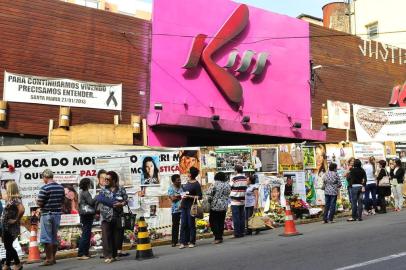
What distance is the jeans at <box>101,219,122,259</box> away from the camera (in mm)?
9586

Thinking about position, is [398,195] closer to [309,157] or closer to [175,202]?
[309,157]

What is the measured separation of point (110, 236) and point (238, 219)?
3565mm

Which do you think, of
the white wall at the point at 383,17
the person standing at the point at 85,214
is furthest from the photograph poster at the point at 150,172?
the white wall at the point at 383,17

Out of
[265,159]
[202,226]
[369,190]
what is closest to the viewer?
[202,226]

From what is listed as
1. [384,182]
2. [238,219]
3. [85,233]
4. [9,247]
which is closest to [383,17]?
[384,182]

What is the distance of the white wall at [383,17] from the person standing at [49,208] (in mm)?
27242

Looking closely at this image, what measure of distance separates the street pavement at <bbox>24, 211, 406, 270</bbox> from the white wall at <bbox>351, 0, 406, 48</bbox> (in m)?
22.4

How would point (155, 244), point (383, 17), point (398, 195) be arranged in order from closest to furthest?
1. point (155, 244)
2. point (398, 195)
3. point (383, 17)

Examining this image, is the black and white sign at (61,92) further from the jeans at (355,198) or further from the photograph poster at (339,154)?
the jeans at (355,198)

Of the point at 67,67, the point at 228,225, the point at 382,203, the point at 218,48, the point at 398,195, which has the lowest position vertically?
the point at 228,225

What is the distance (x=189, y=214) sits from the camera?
11.2 m

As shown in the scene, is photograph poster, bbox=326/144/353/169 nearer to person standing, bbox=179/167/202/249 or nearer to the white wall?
person standing, bbox=179/167/202/249

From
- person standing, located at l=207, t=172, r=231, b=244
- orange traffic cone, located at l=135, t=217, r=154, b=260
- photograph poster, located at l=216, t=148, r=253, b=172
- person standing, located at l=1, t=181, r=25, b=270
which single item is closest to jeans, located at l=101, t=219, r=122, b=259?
orange traffic cone, located at l=135, t=217, r=154, b=260

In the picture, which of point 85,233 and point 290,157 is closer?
point 85,233
